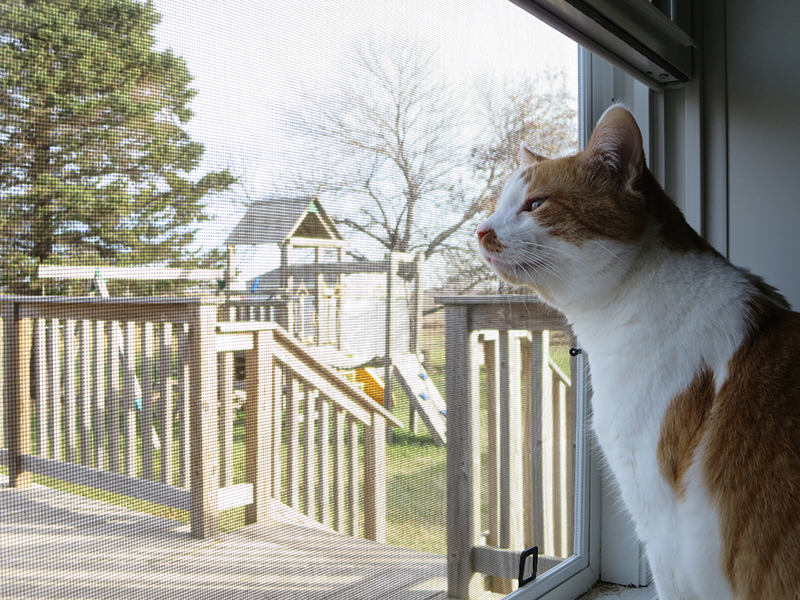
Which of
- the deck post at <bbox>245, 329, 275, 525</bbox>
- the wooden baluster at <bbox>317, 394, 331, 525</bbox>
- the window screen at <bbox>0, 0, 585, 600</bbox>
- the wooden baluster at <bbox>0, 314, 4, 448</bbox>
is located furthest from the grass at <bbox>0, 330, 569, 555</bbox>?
the wooden baluster at <bbox>0, 314, 4, 448</bbox>

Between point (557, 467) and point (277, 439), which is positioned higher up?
point (277, 439)

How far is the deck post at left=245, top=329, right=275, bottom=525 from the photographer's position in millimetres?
762

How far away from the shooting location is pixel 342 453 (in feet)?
2.95

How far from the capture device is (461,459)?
3.74 ft

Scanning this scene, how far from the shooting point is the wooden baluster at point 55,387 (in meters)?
0.55

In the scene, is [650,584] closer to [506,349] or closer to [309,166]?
[506,349]

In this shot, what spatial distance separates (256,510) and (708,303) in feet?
2.15

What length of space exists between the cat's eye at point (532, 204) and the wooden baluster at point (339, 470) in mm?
434

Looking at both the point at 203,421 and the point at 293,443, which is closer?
the point at 203,421

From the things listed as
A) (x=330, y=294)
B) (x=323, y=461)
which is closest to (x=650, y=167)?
(x=330, y=294)

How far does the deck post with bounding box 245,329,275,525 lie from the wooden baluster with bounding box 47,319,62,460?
0.75ft

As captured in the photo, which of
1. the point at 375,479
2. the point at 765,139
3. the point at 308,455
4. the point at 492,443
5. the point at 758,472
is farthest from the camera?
the point at 765,139

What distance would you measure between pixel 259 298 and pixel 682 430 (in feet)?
1.82

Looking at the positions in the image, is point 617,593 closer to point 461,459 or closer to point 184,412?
point 461,459
